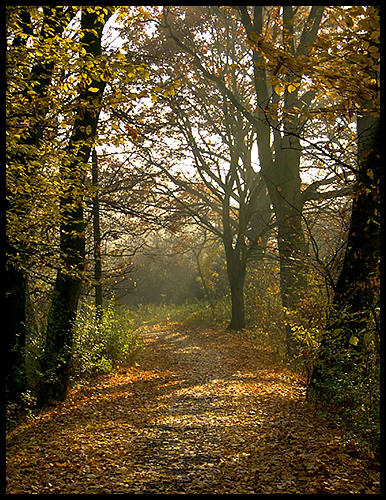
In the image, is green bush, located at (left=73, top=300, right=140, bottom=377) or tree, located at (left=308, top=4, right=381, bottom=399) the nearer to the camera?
tree, located at (left=308, top=4, right=381, bottom=399)

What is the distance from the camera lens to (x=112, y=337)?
36.6ft

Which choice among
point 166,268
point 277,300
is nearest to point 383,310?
point 277,300

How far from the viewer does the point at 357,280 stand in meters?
6.35

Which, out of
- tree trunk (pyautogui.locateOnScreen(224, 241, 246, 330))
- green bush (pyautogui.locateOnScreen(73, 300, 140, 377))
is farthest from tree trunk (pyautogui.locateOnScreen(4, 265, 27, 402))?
tree trunk (pyautogui.locateOnScreen(224, 241, 246, 330))

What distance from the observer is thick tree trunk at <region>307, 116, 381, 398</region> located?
6078 mm

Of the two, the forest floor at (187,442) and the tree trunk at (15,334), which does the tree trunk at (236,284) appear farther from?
the tree trunk at (15,334)

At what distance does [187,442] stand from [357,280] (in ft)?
10.7

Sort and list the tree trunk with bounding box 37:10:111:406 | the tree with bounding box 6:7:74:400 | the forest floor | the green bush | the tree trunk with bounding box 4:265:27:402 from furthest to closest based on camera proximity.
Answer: the green bush < the tree trunk with bounding box 37:10:111:406 < the tree trunk with bounding box 4:265:27:402 < the tree with bounding box 6:7:74:400 < the forest floor

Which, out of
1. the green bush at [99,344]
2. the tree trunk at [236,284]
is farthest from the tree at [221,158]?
the green bush at [99,344]

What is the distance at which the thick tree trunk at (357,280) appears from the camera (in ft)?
19.9

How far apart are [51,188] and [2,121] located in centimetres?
130

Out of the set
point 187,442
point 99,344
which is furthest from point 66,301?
point 187,442

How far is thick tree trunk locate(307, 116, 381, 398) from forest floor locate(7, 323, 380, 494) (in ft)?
2.60

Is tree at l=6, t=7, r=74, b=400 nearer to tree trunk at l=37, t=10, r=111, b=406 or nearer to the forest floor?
tree trunk at l=37, t=10, r=111, b=406
